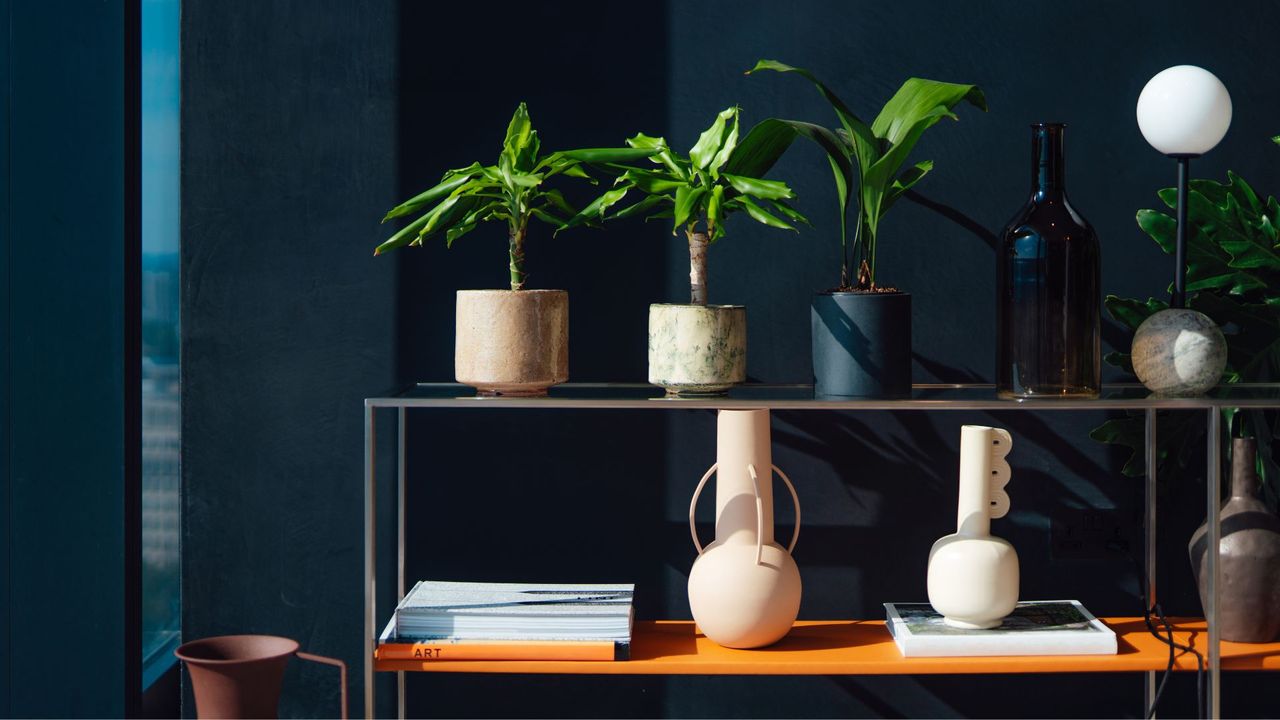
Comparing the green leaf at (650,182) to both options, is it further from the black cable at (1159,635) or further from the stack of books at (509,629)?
the black cable at (1159,635)

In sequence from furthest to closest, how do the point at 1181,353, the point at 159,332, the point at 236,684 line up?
1. the point at 159,332
2. the point at 1181,353
3. the point at 236,684

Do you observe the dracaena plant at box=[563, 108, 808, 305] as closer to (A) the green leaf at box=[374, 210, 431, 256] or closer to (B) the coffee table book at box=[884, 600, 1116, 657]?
(A) the green leaf at box=[374, 210, 431, 256]

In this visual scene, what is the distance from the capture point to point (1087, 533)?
6.08 feet

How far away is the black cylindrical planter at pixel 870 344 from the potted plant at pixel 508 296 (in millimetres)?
351

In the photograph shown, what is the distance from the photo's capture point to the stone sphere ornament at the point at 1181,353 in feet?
5.11

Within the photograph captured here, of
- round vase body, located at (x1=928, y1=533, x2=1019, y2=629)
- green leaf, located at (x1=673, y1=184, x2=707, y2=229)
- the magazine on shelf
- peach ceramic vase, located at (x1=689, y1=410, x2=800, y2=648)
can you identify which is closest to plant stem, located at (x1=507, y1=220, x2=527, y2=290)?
green leaf, located at (x1=673, y1=184, x2=707, y2=229)

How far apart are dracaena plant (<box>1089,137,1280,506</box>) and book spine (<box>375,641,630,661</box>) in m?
0.82

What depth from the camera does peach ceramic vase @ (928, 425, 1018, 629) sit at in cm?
158

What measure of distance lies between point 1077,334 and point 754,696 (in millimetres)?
775

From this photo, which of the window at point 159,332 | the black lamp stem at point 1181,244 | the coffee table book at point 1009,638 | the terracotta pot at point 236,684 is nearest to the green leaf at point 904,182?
the black lamp stem at point 1181,244

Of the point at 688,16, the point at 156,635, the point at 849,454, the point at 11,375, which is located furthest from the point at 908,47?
the point at 156,635

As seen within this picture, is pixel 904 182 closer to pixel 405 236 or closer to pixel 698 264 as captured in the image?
pixel 698 264

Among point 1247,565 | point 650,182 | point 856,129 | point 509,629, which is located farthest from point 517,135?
point 1247,565

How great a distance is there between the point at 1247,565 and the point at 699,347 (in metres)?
0.83
